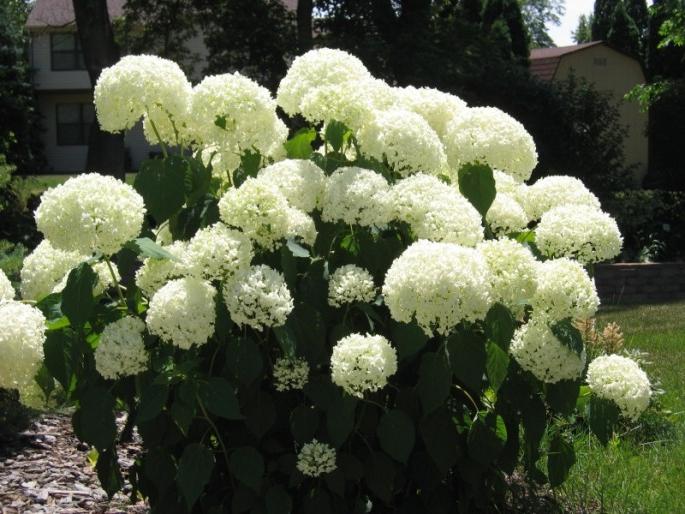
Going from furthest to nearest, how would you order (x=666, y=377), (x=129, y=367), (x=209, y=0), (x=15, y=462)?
(x=209, y=0)
(x=666, y=377)
(x=15, y=462)
(x=129, y=367)

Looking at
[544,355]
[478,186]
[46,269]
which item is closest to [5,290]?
[46,269]

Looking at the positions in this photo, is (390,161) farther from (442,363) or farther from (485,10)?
(485,10)

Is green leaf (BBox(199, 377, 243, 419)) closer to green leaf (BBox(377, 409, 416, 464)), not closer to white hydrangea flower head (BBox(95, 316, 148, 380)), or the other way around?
white hydrangea flower head (BBox(95, 316, 148, 380))

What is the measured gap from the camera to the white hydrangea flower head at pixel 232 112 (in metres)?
2.98

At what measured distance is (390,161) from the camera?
118 inches

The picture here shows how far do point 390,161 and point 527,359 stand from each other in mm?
779

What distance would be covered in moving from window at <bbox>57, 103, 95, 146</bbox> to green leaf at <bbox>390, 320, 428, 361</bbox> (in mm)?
34864

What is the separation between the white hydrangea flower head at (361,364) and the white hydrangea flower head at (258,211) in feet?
1.29

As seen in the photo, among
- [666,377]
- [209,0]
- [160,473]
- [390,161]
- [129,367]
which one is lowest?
[666,377]

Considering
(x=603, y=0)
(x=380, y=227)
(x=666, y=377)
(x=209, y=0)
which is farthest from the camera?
(x=603, y=0)

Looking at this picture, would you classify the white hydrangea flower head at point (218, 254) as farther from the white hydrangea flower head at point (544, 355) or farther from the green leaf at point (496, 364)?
the white hydrangea flower head at point (544, 355)

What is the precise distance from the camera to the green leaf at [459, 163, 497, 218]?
2.95 meters

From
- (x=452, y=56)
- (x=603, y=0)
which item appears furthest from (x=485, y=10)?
(x=603, y=0)

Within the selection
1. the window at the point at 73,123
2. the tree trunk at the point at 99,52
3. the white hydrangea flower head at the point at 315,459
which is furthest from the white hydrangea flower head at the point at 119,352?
the window at the point at 73,123
